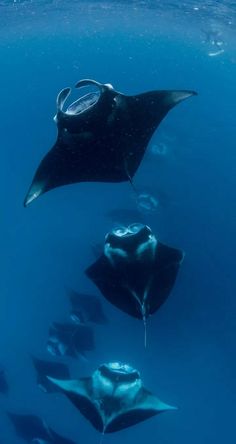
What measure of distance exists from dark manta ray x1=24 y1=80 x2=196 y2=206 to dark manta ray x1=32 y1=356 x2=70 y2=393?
636cm

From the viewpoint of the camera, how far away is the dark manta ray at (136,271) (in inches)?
187

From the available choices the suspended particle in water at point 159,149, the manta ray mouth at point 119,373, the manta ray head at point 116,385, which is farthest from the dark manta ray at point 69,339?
the suspended particle in water at point 159,149

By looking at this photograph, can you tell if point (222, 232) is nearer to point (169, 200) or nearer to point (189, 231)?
point (189, 231)

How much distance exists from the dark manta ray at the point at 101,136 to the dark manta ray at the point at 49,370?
636 cm

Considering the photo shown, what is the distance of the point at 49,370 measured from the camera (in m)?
9.64

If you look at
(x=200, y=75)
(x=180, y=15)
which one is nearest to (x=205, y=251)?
(x=180, y=15)

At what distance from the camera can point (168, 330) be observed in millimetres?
13195

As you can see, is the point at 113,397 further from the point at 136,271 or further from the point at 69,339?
the point at 69,339

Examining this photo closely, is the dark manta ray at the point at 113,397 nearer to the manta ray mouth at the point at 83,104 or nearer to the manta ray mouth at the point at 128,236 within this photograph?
the manta ray mouth at the point at 128,236

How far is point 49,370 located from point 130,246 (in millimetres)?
6217

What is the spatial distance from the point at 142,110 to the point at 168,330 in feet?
33.9

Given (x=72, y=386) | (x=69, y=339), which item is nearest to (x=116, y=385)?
(x=72, y=386)

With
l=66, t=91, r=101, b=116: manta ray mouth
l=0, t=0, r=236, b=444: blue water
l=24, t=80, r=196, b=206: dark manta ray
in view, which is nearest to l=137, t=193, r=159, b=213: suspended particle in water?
l=0, t=0, r=236, b=444: blue water

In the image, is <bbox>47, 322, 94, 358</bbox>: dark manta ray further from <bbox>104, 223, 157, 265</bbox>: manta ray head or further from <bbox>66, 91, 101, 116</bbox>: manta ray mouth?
<bbox>66, 91, 101, 116</bbox>: manta ray mouth
